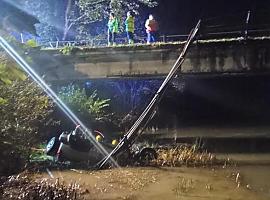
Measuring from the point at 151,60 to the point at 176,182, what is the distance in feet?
28.4

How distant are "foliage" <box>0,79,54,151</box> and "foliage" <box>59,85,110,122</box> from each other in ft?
23.6

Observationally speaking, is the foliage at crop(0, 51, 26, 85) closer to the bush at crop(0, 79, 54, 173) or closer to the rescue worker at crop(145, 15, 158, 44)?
the bush at crop(0, 79, 54, 173)

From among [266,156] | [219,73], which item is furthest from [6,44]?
[219,73]

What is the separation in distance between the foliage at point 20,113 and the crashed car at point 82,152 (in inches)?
52.8

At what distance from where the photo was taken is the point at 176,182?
12164mm

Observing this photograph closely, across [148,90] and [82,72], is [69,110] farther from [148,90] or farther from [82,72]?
[148,90]

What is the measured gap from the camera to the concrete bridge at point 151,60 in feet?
62.1

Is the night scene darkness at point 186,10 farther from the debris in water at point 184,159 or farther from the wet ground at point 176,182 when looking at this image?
the wet ground at point 176,182

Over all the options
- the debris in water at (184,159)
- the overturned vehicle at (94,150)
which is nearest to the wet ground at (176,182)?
the debris in water at (184,159)

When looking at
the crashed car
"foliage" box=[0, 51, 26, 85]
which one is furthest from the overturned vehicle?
"foliage" box=[0, 51, 26, 85]

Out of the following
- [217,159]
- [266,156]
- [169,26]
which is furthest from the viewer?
[169,26]

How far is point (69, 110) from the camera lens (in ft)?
69.1

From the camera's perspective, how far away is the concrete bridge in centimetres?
1892

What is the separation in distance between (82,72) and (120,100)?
648cm
